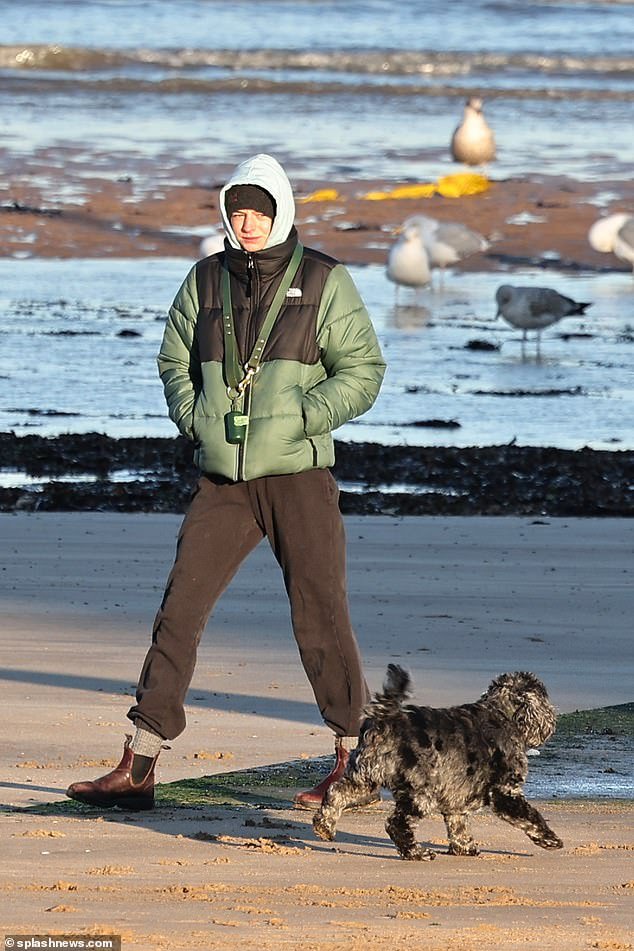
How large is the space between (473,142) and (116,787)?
24677 mm

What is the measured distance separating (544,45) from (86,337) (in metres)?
37.3

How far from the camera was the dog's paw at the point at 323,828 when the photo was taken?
18.8ft

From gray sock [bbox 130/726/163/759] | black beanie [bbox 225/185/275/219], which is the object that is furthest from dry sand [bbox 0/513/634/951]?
black beanie [bbox 225/185/275/219]

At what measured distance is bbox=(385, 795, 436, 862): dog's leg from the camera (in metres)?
5.60

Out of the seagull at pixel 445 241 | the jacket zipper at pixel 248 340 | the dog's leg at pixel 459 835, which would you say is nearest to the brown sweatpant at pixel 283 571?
the jacket zipper at pixel 248 340

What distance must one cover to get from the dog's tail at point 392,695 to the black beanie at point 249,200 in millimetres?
1467

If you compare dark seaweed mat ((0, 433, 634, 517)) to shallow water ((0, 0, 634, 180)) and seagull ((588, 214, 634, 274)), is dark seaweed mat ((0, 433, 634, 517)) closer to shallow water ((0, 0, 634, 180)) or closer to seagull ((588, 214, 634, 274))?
seagull ((588, 214, 634, 274))

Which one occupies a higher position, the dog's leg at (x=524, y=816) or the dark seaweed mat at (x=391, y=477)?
the dark seaweed mat at (x=391, y=477)

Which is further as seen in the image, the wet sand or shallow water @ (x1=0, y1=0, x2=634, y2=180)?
shallow water @ (x1=0, y1=0, x2=634, y2=180)

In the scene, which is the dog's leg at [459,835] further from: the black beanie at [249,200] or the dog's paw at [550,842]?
the black beanie at [249,200]

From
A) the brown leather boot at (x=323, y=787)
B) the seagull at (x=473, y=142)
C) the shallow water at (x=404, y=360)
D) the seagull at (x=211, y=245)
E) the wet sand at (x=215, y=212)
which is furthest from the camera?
the seagull at (x=473, y=142)

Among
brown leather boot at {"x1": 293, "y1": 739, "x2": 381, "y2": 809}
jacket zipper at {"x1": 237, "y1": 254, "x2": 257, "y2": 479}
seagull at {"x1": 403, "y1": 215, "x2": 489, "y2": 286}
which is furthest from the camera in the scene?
seagull at {"x1": 403, "y1": 215, "x2": 489, "y2": 286}

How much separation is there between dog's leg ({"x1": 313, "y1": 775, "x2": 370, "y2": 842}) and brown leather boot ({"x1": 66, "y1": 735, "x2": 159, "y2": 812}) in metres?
0.65

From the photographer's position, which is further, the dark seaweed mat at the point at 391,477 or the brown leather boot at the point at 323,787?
the dark seaweed mat at the point at 391,477
